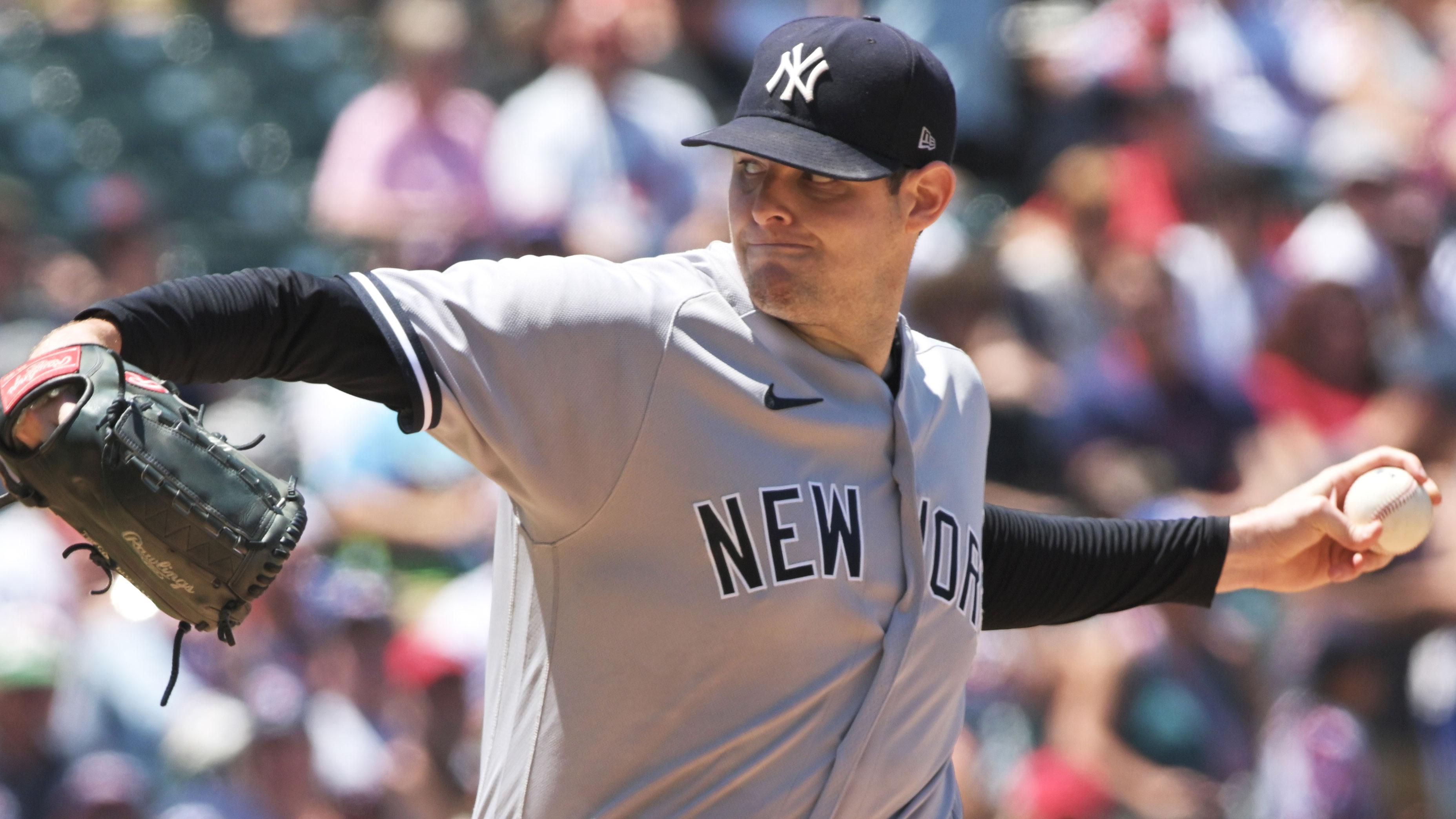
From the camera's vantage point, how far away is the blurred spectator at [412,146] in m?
6.24

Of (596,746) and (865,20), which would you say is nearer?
(596,746)

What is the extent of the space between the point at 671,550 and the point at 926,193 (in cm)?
71

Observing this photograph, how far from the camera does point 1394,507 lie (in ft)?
8.98

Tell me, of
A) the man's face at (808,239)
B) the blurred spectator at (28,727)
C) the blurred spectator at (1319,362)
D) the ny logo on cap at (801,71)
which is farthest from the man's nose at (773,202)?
the blurred spectator at (1319,362)

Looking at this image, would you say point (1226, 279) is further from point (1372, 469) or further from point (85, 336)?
point (85, 336)

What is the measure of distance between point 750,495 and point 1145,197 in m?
4.65

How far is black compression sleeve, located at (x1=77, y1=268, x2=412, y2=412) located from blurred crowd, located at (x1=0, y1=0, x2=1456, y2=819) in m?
2.89

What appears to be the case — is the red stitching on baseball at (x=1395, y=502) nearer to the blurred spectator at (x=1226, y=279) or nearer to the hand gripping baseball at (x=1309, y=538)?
the hand gripping baseball at (x=1309, y=538)

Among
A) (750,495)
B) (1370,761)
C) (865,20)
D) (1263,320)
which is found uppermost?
(865,20)

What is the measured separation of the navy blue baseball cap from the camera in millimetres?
2285

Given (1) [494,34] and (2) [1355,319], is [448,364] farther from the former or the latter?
(1) [494,34]

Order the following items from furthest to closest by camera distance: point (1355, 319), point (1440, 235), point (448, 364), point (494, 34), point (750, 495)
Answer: point (494, 34), point (1440, 235), point (1355, 319), point (750, 495), point (448, 364)

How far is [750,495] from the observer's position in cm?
221

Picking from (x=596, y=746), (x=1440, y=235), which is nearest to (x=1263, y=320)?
(x=1440, y=235)
